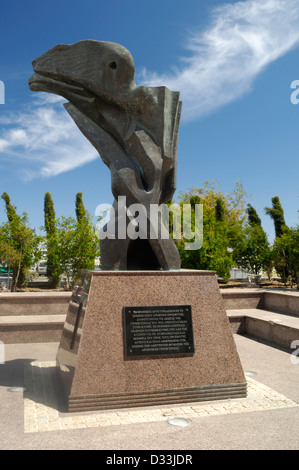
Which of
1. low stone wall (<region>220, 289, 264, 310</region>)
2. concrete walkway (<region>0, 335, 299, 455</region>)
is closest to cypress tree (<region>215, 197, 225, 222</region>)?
low stone wall (<region>220, 289, 264, 310</region>)

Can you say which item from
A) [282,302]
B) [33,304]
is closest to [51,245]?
[33,304]

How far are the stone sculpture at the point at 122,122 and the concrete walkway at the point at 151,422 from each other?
1928 millimetres

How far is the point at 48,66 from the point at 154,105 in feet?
5.60

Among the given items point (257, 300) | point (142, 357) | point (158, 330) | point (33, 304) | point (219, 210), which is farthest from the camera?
point (219, 210)

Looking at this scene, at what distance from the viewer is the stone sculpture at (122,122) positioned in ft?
17.8

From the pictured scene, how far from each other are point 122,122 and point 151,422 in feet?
13.4

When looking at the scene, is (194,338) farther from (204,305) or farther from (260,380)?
(260,380)

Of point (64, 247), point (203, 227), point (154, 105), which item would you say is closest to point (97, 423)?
point (154, 105)

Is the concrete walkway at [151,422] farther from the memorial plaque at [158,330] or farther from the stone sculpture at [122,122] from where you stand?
the stone sculpture at [122,122]

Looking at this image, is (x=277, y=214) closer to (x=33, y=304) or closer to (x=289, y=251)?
(x=289, y=251)

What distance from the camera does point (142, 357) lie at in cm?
442

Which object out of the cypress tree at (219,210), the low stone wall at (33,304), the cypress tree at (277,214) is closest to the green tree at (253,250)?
the cypress tree at (219,210)

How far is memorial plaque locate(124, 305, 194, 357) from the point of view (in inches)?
175

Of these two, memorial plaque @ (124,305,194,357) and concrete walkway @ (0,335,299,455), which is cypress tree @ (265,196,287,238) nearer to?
concrete walkway @ (0,335,299,455)
